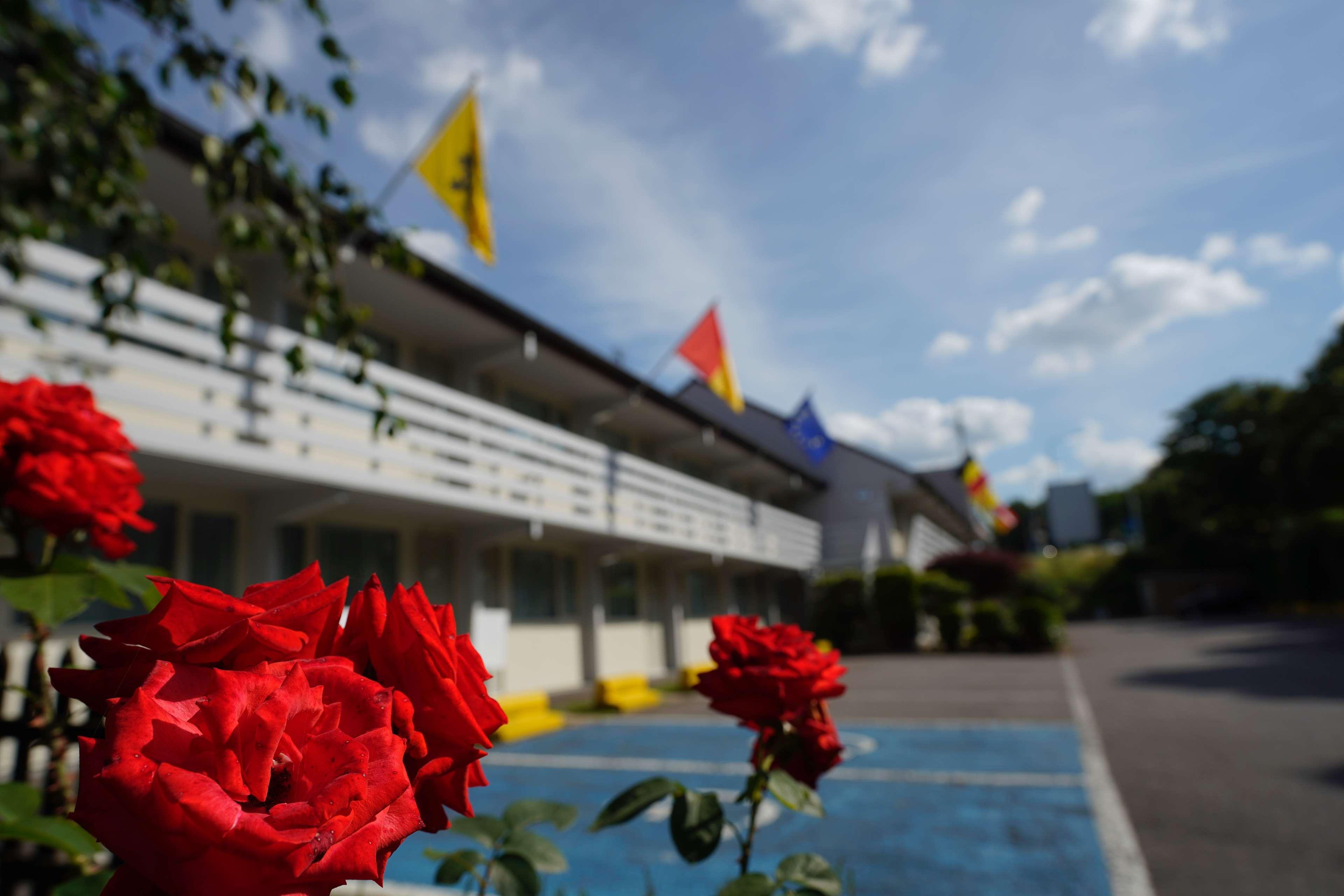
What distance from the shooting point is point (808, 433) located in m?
16.6

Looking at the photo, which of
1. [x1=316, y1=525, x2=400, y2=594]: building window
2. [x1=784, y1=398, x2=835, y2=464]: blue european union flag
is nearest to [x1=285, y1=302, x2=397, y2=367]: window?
[x1=316, y1=525, x2=400, y2=594]: building window

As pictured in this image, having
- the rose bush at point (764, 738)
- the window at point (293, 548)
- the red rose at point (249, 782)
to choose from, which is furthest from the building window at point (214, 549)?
the red rose at point (249, 782)

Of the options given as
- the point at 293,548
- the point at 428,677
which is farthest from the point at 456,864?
the point at 293,548

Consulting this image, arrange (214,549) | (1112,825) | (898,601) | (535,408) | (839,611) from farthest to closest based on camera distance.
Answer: (898,601), (535,408), (214,549), (839,611), (1112,825)

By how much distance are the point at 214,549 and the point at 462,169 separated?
486 centimetres

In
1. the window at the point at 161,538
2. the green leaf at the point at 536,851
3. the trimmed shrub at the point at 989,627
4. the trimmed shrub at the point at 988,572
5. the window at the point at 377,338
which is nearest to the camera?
the green leaf at the point at 536,851

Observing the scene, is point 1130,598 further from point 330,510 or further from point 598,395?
point 330,510

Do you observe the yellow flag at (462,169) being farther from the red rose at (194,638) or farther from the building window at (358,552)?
the red rose at (194,638)

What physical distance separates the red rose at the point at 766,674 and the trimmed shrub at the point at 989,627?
22554mm

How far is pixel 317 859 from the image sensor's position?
43 cm

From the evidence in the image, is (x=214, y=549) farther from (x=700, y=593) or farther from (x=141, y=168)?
(x=700, y=593)

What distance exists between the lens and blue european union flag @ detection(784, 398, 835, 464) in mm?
16281

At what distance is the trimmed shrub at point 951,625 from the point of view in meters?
20.6

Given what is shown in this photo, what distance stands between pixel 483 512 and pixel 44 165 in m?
7.48
